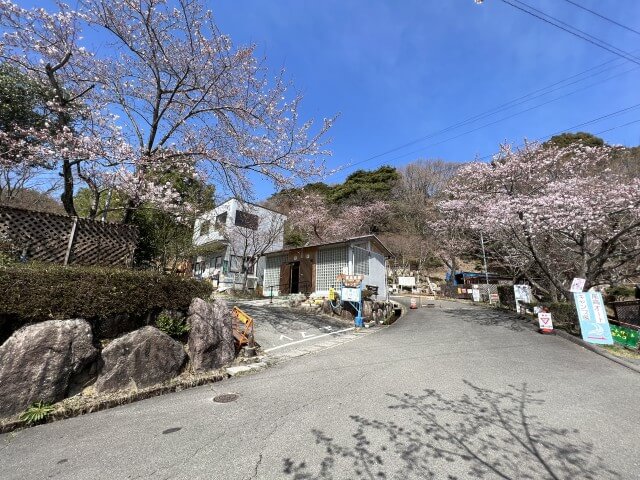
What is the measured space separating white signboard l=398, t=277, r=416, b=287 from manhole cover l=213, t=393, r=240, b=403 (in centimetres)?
2981

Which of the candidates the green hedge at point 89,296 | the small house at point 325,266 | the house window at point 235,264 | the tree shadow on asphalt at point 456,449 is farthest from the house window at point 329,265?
the tree shadow on asphalt at point 456,449

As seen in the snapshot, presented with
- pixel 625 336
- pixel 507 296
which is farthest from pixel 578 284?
pixel 507 296

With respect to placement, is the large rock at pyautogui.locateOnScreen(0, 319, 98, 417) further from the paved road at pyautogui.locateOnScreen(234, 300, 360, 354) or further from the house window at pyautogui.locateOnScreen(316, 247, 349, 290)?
the house window at pyautogui.locateOnScreen(316, 247, 349, 290)

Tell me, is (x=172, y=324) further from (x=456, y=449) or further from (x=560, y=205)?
(x=560, y=205)

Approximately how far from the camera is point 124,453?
3.63 m

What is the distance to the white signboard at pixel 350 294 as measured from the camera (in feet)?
45.0

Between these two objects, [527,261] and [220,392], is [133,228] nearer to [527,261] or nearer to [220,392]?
[220,392]

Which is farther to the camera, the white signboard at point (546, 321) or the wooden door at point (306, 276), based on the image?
the wooden door at point (306, 276)

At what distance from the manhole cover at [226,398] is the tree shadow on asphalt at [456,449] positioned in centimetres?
171

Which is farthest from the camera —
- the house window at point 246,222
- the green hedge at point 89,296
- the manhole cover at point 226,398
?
the house window at point 246,222

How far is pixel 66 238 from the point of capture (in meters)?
6.76

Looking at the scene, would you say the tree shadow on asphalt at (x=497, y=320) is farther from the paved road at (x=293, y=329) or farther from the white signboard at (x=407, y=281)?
the white signboard at (x=407, y=281)

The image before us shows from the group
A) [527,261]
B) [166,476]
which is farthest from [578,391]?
[527,261]

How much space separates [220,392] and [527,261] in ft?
63.9
